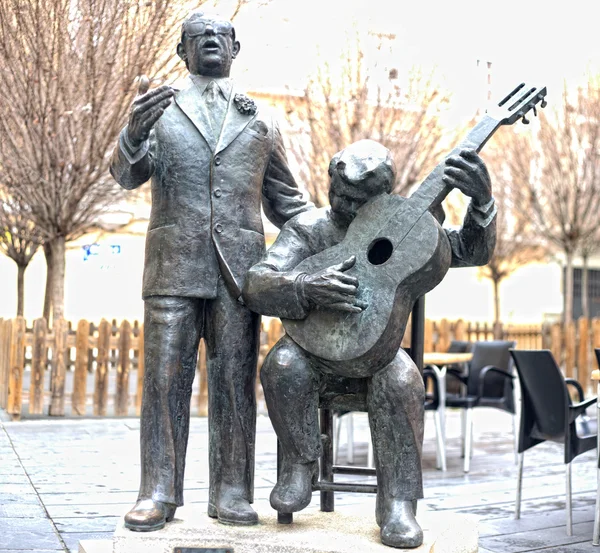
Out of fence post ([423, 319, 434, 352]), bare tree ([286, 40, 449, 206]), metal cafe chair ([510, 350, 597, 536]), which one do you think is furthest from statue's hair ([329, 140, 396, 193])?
bare tree ([286, 40, 449, 206])

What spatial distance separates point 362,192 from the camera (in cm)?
384

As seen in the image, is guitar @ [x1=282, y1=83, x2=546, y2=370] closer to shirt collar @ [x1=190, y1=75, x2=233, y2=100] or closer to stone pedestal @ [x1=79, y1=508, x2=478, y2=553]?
stone pedestal @ [x1=79, y1=508, x2=478, y2=553]

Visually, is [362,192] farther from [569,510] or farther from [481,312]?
[481,312]

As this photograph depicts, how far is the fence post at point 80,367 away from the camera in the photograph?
10.9 m

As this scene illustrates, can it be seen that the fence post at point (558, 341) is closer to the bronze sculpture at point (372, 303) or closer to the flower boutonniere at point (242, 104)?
the bronze sculpture at point (372, 303)

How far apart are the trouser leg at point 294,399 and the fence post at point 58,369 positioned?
286 inches

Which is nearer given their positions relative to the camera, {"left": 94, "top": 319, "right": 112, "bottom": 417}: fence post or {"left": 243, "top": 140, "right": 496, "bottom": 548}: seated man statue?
{"left": 243, "top": 140, "right": 496, "bottom": 548}: seated man statue

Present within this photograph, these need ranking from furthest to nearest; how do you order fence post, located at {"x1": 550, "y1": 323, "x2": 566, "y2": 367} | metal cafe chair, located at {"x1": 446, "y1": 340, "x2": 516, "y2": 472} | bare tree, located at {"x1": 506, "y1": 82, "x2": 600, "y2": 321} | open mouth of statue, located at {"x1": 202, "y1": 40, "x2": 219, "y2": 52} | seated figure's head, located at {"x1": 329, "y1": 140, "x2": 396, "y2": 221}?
1. bare tree, located at {"x1": 506, "y1": 82, "x2": 600, "y2": 321}
2. fence post, located at {"x1": 550, "y1": 323, "x2": 566, "y2": 367}
3. metal cafe chair, located at {"x1": 446, "y1": 340, "x2": 516, "y2": 472}
4. open mouth of statue, located at {"x1": 202, "y1": 40, "x2": 219, "y2": 52}
5. seated figure's head, located at {"x1": 329, "y1": 140, "x2": 396, "y2": 221}

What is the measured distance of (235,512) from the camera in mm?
3926

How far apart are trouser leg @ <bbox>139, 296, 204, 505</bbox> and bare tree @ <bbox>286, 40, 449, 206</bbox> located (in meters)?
10.7

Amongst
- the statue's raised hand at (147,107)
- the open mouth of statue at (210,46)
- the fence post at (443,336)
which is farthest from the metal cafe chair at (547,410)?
the fence post at (443,336)

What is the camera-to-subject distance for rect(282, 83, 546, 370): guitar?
362 cm

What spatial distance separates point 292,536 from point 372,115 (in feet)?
37.6

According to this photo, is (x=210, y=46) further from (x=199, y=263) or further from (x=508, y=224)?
(x=508, y=224)
